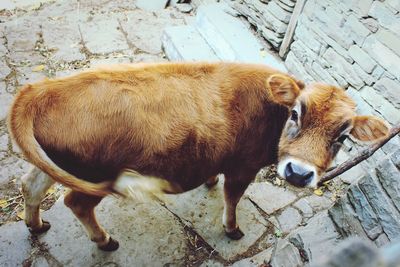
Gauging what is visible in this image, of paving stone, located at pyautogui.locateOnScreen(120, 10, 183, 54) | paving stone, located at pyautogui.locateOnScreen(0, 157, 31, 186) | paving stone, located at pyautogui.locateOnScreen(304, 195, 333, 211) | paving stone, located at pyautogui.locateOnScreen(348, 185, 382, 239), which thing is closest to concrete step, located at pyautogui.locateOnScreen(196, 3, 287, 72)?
paving stone, located at pyautogui.locateOnScreen(120, 10, 183, 54)

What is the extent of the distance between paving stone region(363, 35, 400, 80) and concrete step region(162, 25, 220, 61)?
6.56ft

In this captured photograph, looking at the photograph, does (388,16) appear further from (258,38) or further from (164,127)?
(164,127)

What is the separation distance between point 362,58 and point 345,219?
207 cm

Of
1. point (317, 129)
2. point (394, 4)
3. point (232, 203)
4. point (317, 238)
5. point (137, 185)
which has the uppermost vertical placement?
point (394, 4)

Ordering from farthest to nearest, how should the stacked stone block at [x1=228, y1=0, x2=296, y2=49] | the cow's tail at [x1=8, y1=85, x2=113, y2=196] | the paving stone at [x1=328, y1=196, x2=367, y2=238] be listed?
the stacked stone block at [x1=228, y1=0, x2=296, y2=49] → the paving stone at [x1=328, y1=196, x2=367, y2=238] → the cow's tail at [x1=8, y1=85, x2=113, y2=196]

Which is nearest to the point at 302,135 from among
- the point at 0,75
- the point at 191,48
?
the point at 191,48

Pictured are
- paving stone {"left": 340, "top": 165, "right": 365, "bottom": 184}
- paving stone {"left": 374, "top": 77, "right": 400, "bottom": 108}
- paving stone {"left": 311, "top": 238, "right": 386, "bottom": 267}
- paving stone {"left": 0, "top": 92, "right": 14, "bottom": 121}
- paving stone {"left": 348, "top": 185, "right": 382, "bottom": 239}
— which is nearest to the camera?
paving stone {"left": 311, "top": 238, "right": 386, "bottom": 267}

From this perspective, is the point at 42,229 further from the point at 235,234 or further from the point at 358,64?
the point at 358,64

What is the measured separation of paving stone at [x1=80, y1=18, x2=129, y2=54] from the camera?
5379mm

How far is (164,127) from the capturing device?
2.48m

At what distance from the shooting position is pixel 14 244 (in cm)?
308

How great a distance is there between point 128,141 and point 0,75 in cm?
323

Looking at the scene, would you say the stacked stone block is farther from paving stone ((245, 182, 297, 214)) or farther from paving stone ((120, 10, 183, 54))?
paving stone ((245, 182, 297, 214))

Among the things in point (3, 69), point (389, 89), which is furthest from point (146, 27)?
point (389, 89)
